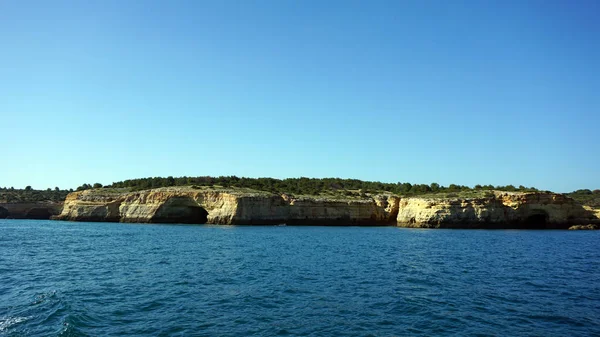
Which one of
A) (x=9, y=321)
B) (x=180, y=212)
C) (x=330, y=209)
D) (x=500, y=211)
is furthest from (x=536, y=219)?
(x=9, y=321)

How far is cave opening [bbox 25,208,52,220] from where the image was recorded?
284 ft

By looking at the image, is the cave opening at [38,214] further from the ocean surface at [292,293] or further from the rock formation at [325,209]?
the ocean surface at [292,293]

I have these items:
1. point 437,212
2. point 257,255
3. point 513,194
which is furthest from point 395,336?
point 513,194

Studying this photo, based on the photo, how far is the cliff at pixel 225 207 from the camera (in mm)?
64000

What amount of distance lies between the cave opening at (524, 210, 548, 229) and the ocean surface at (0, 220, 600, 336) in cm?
3855

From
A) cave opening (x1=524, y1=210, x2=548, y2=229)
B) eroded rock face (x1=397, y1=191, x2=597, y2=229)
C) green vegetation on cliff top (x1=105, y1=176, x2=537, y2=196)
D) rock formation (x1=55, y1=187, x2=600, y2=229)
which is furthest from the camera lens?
green vegetation on cliff top (x1=105, y1=176, x2=537, y2=196)

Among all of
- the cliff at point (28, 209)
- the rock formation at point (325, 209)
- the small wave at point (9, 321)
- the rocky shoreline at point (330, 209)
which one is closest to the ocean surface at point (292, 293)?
the small wave at point (9, 321)

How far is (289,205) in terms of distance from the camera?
66.5 meters

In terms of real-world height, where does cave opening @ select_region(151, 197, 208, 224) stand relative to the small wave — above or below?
above

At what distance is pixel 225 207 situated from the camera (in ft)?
209

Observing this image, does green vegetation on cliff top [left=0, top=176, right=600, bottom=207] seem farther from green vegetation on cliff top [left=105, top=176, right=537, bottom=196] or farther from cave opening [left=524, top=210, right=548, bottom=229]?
cave opening [left=524, top=210, right=548, bottom=229]

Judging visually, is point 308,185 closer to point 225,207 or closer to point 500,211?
point 225,207

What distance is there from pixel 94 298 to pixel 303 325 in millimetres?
8138

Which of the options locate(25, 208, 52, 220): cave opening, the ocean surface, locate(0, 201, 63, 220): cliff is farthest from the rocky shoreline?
the ocean surface
